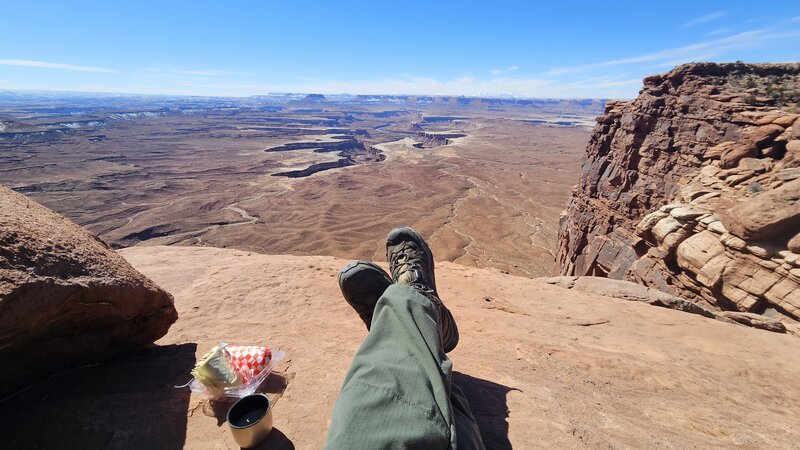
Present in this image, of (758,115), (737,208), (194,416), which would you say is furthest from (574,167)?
(194,416)

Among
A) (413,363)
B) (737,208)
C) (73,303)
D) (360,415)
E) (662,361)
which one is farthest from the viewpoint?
(737,208)

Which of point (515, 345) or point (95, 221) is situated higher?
point (515, 345)

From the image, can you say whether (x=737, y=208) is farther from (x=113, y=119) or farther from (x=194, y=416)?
(x=113, y=119)

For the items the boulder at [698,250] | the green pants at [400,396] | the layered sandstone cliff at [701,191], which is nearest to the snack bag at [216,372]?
the green pants at [400,396]

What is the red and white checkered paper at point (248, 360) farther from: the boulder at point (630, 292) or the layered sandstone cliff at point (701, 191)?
the layered sandstone cliff at point (701, 191)

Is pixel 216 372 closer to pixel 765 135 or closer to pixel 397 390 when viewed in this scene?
pixel 397 390

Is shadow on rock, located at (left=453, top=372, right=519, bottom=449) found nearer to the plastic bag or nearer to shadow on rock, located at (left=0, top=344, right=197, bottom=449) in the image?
the plastic bag

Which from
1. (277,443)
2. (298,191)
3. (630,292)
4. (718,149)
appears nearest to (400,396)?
(277,443)
